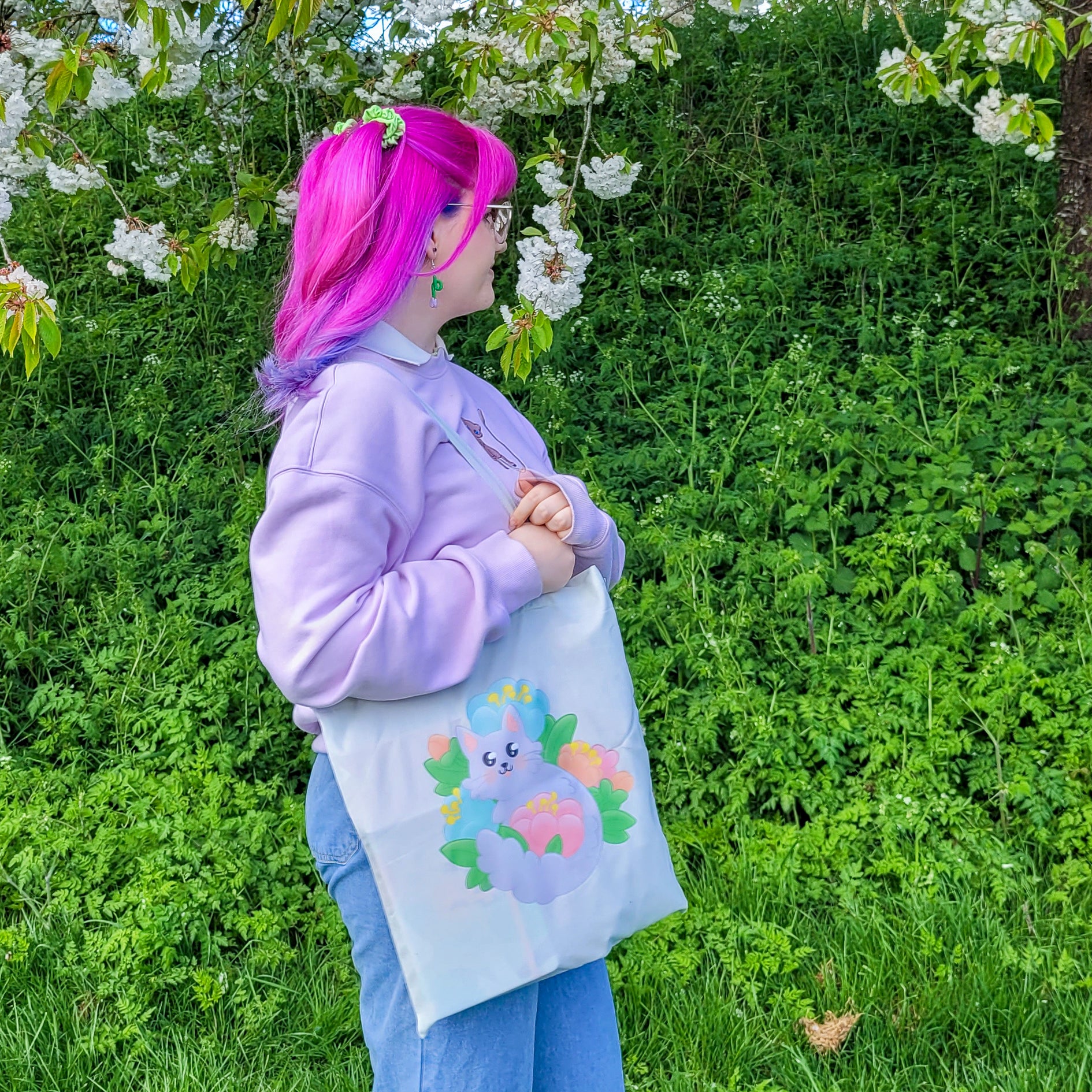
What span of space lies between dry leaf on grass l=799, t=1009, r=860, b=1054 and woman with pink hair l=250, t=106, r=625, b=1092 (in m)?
0.96

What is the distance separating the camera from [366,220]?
1385mm

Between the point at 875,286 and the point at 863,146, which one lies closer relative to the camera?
the point at 875,286

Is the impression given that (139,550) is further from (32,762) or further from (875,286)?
(875,286)

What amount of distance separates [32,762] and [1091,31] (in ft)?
10.5

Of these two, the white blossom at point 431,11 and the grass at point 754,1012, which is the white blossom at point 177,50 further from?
the grass at point 754,1012

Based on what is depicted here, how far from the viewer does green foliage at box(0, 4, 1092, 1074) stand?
252cm

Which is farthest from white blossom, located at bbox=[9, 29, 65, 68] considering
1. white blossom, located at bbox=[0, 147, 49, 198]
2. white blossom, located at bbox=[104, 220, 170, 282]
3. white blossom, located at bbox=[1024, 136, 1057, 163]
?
white blossom, located at bbox=[1024, 136, 1057, 163]

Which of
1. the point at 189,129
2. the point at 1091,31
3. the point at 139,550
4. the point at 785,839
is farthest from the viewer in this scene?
the point at 189,129

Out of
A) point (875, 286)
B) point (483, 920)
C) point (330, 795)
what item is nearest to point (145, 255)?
point (330, 795)

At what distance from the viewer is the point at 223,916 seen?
8.44 ft

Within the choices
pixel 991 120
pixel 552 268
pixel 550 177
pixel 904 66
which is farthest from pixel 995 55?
pixel 552 268

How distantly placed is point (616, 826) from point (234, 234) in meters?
2.04

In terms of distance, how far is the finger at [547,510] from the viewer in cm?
139

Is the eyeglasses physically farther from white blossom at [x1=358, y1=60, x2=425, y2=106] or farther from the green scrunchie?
white blossom at [x1=358, y1=60, x2=425, y2=106]
